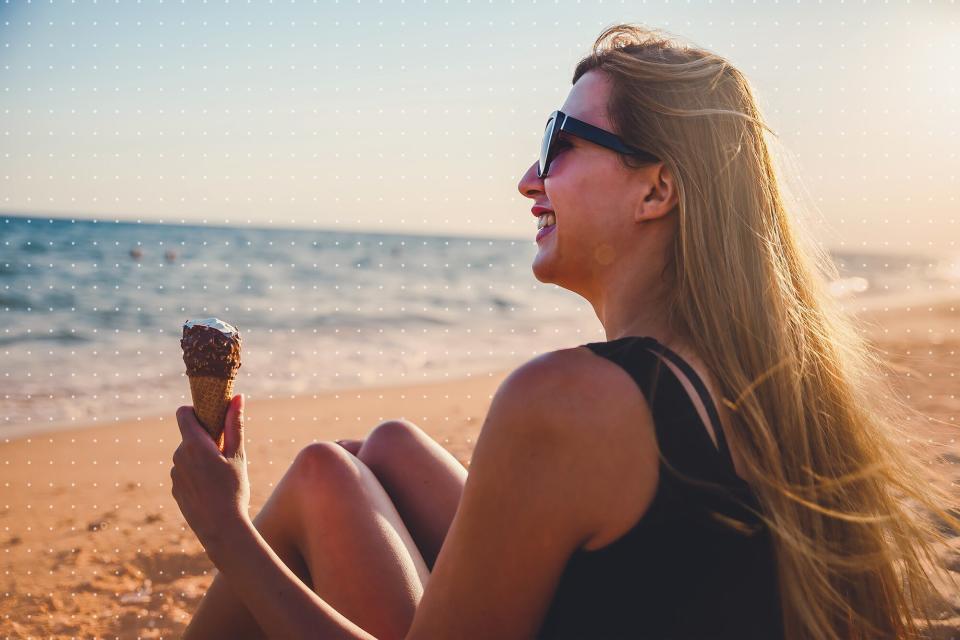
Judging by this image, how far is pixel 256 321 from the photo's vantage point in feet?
52.2

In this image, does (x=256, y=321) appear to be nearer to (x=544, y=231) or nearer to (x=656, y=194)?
(x=544, y=231)

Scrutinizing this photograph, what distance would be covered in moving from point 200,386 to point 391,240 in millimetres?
59583

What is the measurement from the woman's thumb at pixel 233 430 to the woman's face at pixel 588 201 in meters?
0.91

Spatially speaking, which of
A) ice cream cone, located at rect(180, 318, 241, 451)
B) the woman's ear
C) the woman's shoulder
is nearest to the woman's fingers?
ice cream cone, located at rect(180, 318, 241, 451)

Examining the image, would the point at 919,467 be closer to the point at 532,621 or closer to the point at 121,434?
the point at 532,621

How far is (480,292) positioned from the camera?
2428 centimetres

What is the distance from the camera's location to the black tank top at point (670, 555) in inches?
54.3

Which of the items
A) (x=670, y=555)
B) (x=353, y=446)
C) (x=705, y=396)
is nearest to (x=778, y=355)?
(x=705, y=396)

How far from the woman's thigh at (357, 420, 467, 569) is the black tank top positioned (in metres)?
1.07

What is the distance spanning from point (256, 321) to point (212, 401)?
14.3 m

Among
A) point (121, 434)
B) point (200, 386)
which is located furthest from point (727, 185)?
point (121, 434)

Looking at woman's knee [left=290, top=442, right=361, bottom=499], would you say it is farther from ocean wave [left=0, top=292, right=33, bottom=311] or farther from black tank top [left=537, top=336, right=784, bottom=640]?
ocean wave [left=0, top=292, right=33, bottom=311]

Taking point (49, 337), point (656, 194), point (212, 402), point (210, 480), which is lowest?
point (49, 337)

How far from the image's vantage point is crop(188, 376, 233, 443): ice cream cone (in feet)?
7.11
